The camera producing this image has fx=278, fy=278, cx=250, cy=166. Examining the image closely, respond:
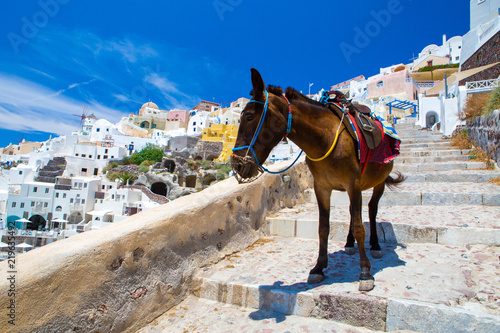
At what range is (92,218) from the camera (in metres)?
33.4

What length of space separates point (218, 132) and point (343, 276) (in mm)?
61392

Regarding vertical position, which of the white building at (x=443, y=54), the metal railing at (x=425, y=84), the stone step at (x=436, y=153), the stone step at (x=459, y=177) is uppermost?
the white building at (x=443, y=54)

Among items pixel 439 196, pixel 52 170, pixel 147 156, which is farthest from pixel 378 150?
pixel 52 170

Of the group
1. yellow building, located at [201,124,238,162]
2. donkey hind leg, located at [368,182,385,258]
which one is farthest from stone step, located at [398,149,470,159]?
yellow building, located at [201,124,238,162]

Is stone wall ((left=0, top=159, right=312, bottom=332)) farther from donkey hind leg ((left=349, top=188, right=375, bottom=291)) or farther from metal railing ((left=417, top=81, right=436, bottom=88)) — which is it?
metal railing ((left=417, top=81, right=436, bottom=88))

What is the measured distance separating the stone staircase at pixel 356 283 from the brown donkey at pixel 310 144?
274 millimetres

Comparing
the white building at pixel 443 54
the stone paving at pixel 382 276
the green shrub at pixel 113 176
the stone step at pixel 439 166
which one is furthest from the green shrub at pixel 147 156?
the white building at pixel 443 54

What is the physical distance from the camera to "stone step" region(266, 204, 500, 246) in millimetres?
3354

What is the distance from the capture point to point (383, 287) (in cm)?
241

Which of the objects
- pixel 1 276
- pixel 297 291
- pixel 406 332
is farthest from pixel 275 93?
pixel 1 276

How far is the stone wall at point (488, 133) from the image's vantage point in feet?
22.7

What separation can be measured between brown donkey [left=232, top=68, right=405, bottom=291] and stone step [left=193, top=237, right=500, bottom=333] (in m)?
0.24

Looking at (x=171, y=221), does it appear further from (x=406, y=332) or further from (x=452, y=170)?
(x=452, y=170)

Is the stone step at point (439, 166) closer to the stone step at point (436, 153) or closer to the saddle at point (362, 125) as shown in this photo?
the stone step at point (436, 153)
